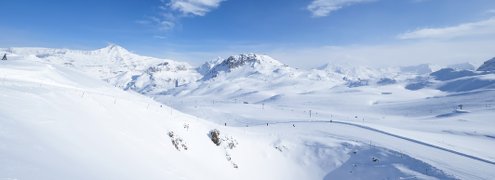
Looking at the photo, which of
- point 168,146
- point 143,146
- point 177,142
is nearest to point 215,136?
point 177,142

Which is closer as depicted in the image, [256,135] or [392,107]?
[256,135]

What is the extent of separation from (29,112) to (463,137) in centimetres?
5505

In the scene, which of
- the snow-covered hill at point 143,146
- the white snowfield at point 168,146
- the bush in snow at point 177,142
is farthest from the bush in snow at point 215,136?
the bush in snow at point 177,142

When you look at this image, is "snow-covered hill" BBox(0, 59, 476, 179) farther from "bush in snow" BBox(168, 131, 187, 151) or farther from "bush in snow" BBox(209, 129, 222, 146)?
"bush in snow" BBox(209, 129, 222, 146)

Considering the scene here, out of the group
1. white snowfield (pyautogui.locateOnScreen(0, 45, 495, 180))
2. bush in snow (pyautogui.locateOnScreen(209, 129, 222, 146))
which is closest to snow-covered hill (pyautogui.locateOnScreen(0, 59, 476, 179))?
white snowfield (pyautogui.locateOnScreen(0, 45, 495, 180))

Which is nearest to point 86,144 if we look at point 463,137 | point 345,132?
point 345,132

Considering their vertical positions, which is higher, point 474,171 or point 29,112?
point 29,112

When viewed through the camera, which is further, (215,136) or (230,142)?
(230,142)

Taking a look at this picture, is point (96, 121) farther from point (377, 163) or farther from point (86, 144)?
point (377, 163)

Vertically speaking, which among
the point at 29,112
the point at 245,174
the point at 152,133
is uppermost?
the point at 29,112

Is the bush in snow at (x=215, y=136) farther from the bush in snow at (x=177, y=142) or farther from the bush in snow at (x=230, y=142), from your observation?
the bush in snow at (x=177, y=142)

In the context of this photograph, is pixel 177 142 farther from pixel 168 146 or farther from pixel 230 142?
pixel 230 142

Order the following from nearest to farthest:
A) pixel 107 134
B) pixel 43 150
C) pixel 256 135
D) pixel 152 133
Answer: pixel 43 150 → pixel 107 134 → pixel 152 133 → pixel 256 135

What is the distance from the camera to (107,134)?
2250 centimetres
